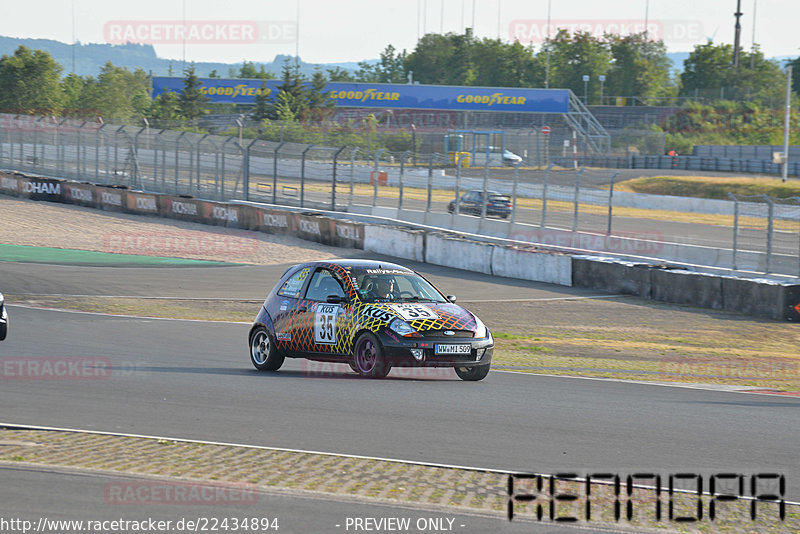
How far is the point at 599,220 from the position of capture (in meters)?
30.7

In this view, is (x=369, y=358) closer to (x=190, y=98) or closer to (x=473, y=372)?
(x=473, y=372)

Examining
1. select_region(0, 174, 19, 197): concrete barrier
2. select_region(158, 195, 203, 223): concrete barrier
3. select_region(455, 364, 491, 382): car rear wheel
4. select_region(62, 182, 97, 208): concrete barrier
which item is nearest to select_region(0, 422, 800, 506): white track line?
select_region(455, 364, 491, 382): car rear wheel

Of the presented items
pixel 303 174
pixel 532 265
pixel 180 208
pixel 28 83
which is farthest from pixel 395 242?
pixel 28 83

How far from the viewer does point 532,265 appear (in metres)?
24.9

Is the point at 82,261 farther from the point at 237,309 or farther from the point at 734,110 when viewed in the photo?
the point at 734,110

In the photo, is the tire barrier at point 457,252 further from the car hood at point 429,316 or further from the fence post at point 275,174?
the car hood at point 429,316

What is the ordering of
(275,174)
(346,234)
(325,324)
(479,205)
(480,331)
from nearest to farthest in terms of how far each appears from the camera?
(480,331) → (325,324) → (346,234) → (479,205) → (275,174)

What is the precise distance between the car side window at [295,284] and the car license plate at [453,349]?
205 centimetres

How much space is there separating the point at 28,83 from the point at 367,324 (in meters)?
64.6

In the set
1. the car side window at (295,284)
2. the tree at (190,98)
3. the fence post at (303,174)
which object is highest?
the tree at (190,98)

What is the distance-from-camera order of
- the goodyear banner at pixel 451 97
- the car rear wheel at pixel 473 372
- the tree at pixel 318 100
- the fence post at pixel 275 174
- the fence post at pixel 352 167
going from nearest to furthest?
the car rear wheel at pixel 473 372, the fence post at pixel 352 167, the fence post at pixel 275 174, the goodyear banner at pixel 451 97, the tree at pixel 318 100

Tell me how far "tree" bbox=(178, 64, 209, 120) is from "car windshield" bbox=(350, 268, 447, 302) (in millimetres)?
62704

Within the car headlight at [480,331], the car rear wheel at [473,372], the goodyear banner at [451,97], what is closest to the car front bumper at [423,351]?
the car headlight at [480,331]

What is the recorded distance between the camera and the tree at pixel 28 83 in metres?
68.3
